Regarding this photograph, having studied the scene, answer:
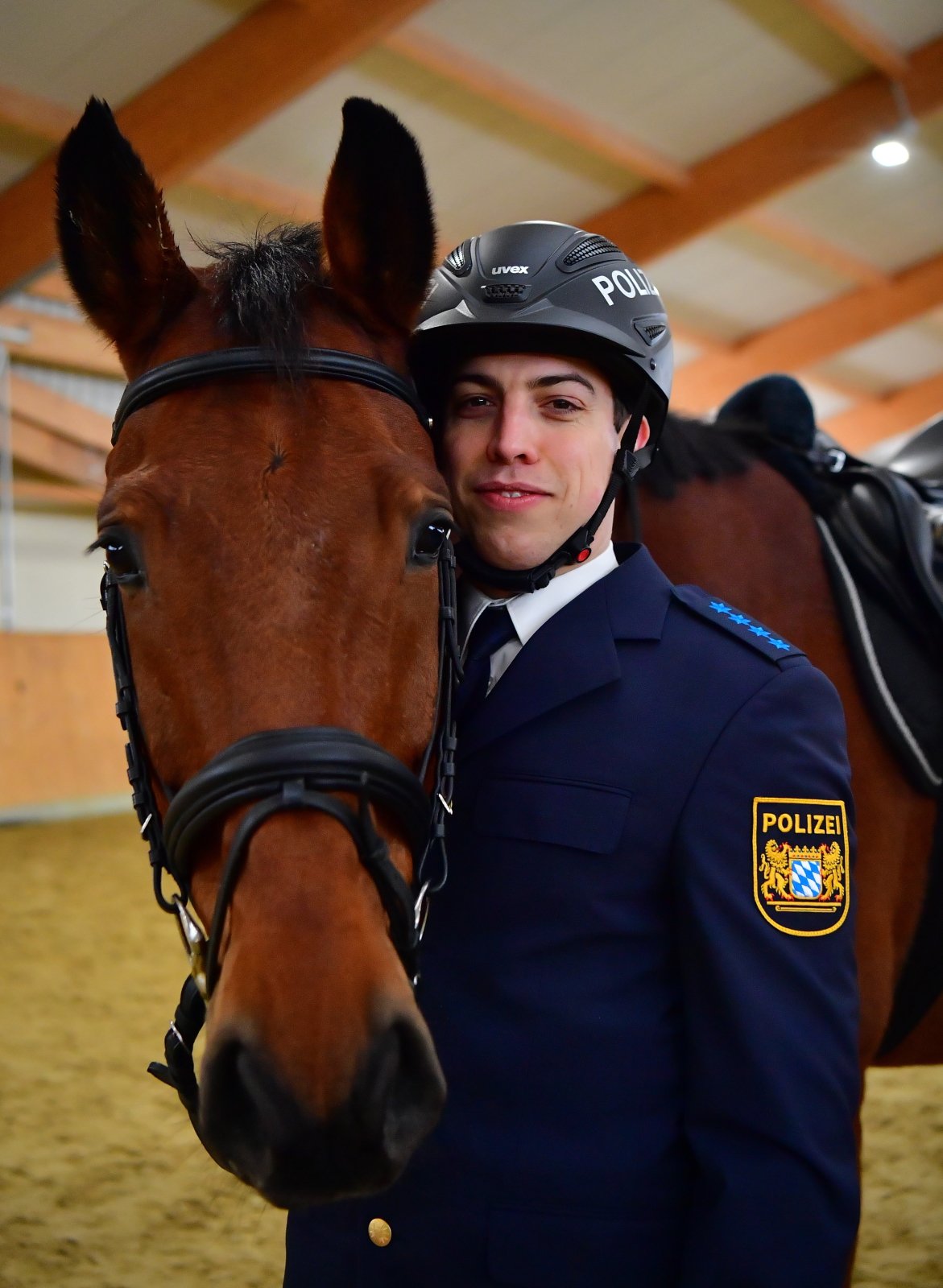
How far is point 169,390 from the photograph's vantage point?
1409 mm

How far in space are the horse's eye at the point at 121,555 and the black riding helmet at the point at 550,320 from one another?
0.53 metres

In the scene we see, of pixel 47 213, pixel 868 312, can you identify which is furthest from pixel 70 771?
pixel 868 312

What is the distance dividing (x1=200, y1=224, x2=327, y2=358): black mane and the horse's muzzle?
0.83 metres

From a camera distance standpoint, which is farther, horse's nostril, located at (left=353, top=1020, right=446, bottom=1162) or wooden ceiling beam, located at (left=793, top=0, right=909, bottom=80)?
wooden ceiling beam, located at (left=793, top=0, right=909, bottom=80)

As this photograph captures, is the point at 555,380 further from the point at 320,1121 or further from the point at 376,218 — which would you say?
the point at 320,1121

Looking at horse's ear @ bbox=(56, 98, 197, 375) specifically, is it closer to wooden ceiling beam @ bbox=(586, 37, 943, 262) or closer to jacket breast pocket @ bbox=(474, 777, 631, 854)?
jacket breast pocket @ bbox=(474, 777, 631, 854)

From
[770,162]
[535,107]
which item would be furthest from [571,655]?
[770,162]

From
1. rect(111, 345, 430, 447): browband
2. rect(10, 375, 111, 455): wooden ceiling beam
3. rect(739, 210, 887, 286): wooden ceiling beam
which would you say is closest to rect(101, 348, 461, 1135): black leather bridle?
rect(111, 345, 430, 447): browband

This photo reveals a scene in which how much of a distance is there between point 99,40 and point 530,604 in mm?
6425

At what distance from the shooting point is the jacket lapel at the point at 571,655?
150cm

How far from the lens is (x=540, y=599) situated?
5.36ft

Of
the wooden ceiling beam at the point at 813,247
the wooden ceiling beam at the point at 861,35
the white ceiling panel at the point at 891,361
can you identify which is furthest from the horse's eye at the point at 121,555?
the white ceiling panel at the point at 891,361

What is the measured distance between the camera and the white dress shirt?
1.61 m

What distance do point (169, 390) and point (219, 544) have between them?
0.97ft
